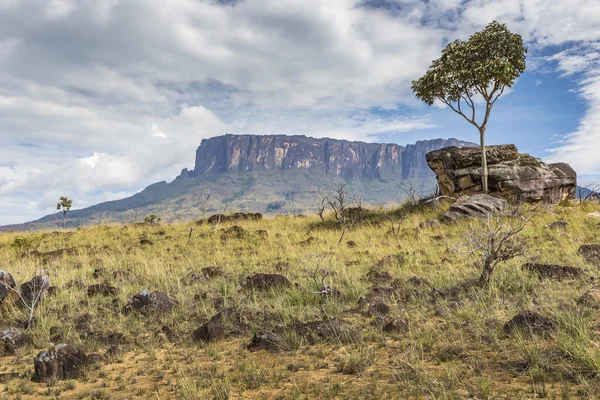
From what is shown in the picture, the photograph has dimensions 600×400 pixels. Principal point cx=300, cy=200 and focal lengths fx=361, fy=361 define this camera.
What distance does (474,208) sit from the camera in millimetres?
16734

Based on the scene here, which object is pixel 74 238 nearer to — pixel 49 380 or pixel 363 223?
pixel 363 223

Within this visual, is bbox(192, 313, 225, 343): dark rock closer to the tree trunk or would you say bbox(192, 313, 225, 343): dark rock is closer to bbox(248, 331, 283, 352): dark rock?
bbox(248, 331, 283, 352): dark rock

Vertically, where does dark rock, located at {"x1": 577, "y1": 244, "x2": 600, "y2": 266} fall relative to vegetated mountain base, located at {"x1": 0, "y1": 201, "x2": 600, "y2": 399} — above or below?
above

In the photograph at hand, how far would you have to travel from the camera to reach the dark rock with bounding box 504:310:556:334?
4.43 metres

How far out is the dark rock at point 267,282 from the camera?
→ 7742mm

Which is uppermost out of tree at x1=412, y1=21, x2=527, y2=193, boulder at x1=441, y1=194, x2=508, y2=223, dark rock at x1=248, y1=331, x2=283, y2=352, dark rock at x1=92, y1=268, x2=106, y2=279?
tree at x1=412, y1=21, x2=527, y2=193

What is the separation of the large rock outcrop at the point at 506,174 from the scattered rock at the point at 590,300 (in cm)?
1501

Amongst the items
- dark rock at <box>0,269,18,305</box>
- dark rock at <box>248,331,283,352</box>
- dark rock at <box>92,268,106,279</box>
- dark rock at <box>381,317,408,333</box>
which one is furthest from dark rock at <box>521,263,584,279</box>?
dark rock at <box>92,268,106,279</box>

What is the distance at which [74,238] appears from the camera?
19891 mm

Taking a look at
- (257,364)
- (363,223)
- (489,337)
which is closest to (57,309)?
(257,364)

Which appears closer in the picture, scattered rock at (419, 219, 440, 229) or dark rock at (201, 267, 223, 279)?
dark rock at (201, 267, 223, 279)

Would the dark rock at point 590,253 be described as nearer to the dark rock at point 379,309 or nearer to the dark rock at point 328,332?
the dark rock at point 379,309

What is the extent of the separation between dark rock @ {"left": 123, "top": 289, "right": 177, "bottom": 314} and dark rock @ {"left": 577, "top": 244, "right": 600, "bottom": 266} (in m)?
8.72

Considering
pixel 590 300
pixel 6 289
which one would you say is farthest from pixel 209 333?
pixel 590 300
